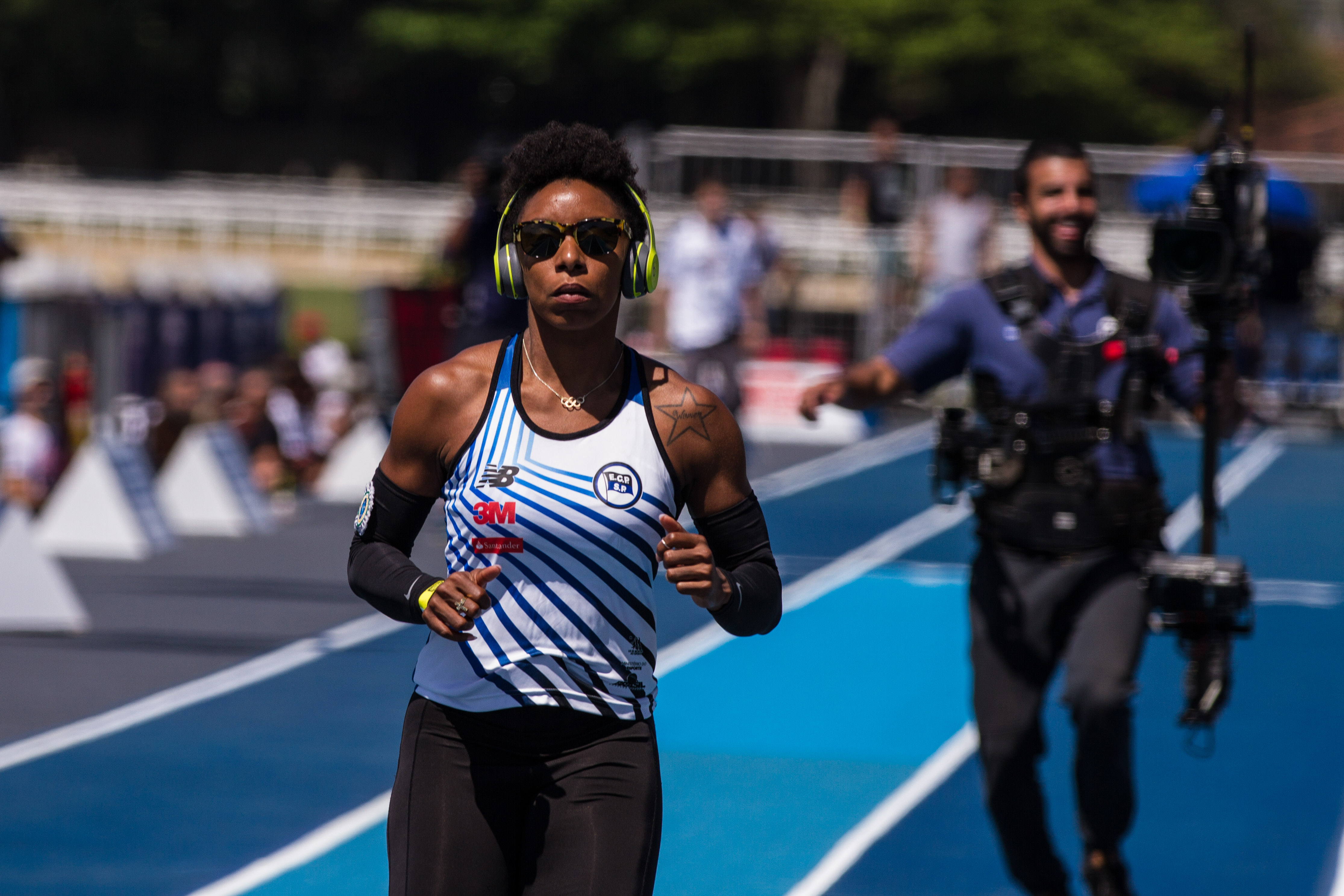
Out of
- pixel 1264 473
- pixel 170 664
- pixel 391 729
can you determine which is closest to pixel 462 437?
pixel 391 729

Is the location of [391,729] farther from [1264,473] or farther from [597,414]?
[1264,473]

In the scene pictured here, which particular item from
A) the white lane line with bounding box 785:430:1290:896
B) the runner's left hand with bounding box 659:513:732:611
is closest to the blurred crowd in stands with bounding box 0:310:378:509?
the white lane line with bounding box 785:430:1290:896

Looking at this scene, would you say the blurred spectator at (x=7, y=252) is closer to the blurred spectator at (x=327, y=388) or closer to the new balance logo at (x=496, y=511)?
the blurred spectator at (x=327, y=388)

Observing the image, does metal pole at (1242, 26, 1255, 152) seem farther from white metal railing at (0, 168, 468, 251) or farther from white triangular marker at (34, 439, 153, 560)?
white metal railing at (0, 168, 468, 251)

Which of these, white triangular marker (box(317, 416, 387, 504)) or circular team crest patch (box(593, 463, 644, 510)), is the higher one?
circular team crest patch (box(593, 463, 644, 510))

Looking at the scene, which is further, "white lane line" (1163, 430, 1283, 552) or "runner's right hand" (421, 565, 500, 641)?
"white lane line" (1163, 430, 1283, 552)

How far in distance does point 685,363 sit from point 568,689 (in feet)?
43.9

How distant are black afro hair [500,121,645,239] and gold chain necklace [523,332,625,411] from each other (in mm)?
252

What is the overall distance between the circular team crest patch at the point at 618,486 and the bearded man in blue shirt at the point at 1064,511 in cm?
217

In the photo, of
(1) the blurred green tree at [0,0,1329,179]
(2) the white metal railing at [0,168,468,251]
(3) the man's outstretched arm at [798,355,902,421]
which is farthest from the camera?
(1) the blurred green tree at [0,0,1329,179]

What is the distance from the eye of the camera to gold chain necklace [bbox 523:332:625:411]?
3695 millimetres

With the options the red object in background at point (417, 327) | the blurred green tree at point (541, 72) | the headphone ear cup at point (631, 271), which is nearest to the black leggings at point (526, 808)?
the headphone ear cup at point (631, 271)

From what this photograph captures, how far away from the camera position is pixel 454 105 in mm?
57750

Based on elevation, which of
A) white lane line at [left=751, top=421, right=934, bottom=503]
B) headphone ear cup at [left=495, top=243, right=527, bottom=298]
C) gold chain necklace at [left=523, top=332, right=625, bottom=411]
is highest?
headphone ear cup at [left=495, top=243, right=527, bottom=298]
